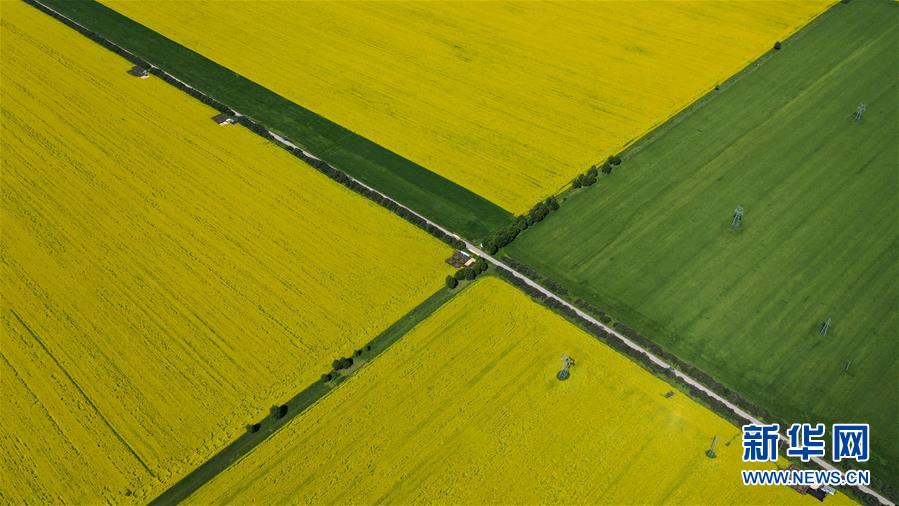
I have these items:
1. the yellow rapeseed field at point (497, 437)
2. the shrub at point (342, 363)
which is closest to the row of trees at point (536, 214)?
the yellow rapeseed field at point (497, 437)

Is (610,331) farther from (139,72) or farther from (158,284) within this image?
(139,72)

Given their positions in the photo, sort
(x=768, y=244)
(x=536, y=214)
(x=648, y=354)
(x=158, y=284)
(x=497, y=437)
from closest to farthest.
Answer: (x=497, y=437), (x=648, y=354), (x=158, y=284), (x=768, y=244), (x=536, y=214)

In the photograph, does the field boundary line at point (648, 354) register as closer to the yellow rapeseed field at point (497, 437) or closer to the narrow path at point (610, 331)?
the narrow path at point (610, 331)

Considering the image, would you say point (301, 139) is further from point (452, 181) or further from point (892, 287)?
point (892, 287)

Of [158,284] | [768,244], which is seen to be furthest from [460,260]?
[768,244]

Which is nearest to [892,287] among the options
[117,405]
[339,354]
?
[339,354]

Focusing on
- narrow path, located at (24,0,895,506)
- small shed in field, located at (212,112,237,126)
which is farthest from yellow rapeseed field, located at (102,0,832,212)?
small shed in field, located at (212,112,237,126)
